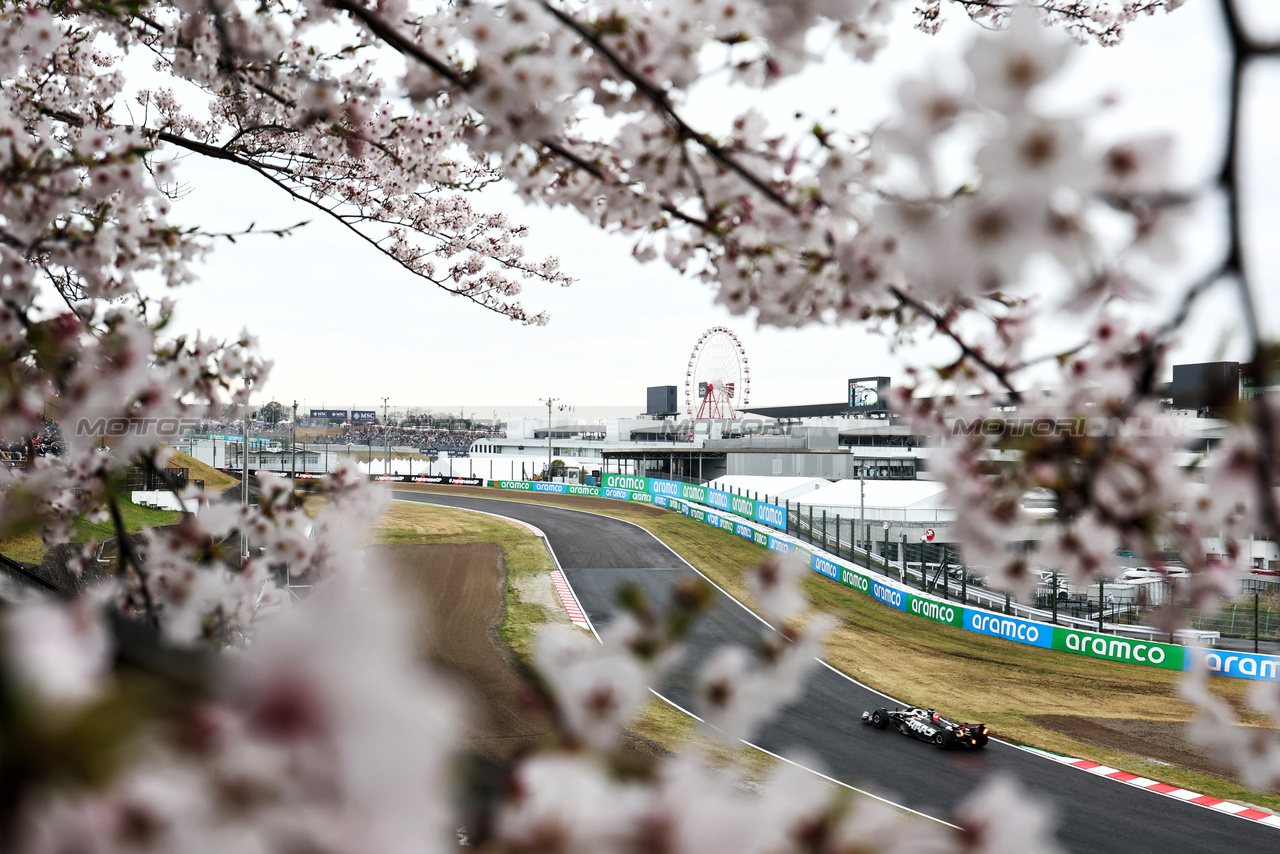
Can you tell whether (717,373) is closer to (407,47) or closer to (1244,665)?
(1244,665)

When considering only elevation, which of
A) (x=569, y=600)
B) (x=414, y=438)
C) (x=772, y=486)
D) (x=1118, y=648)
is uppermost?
(x=414, y=438)

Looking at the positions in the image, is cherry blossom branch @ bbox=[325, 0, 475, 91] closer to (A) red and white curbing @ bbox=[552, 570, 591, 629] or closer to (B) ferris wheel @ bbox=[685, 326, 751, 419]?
(A) red and white curbing @ bbox=[552, 570, 591, 629]

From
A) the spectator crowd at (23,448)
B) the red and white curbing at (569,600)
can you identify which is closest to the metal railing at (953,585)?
the red and white curbing at (569,600)

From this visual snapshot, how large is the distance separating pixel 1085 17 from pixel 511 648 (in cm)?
1714

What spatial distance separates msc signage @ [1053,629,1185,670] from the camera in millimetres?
18328

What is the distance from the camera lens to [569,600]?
2272cm

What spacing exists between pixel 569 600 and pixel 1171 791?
14.9 m

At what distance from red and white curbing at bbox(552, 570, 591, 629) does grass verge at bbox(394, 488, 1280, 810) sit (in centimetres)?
568

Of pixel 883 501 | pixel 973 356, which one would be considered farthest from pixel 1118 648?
pixel 973 356

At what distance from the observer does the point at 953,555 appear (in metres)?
24.9

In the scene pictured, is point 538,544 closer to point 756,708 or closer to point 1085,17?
point 1085,17

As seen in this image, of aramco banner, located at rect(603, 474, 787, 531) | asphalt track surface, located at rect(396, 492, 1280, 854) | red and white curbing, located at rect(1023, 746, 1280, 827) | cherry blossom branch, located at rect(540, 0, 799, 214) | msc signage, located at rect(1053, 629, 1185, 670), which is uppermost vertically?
cherry blossom branch, located at rect(540, 0, 799, 214)

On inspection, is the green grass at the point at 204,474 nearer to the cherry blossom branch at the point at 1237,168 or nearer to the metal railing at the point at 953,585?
the metal railing at the point at 953,585

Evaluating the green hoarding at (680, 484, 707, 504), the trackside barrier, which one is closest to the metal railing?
the trackside barrier
